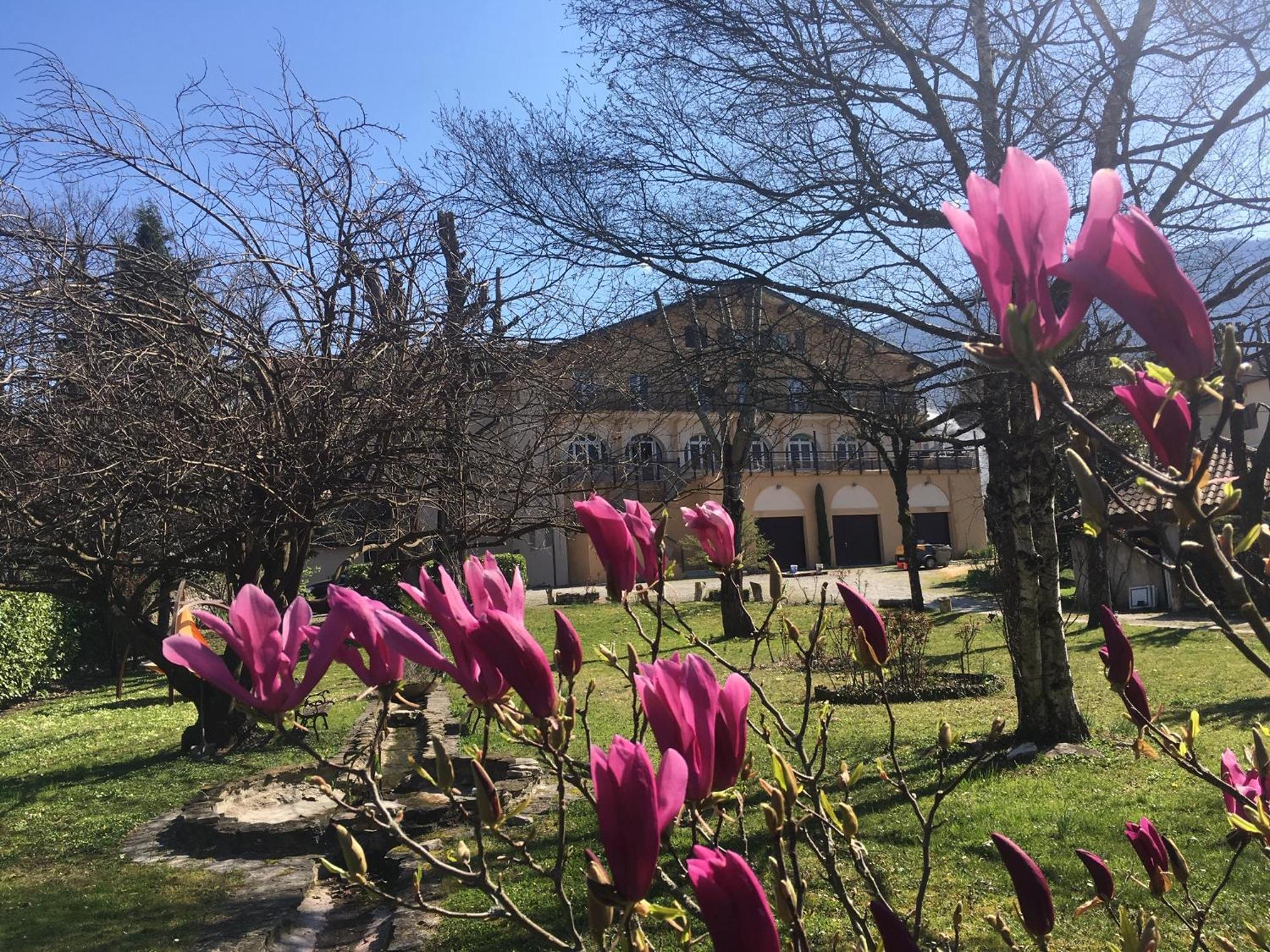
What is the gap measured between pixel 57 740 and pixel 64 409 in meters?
6.56

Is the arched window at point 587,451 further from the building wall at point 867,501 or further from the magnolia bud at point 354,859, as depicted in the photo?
the building wall at point 867,501

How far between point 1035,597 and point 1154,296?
6.86 meters

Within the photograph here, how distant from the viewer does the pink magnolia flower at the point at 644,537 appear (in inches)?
50.7

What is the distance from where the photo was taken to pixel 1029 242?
661 mm

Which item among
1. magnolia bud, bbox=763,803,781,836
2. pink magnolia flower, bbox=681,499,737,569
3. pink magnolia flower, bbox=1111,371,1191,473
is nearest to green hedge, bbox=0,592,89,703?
pink magnolia flower, bbox=681,499,737,569

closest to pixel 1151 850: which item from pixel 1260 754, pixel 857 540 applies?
pixel 1260 754

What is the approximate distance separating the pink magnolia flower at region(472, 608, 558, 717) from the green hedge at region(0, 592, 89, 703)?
12863 mm

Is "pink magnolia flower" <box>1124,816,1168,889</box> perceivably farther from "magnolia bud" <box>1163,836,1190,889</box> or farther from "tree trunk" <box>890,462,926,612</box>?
"tree trunk" <box>890,462,926,612</box>

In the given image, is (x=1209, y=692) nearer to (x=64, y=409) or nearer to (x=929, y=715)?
(x=929, y=715)

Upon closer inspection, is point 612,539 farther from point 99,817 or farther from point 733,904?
point 99,817

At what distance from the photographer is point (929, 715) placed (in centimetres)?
934

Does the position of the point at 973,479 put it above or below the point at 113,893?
above

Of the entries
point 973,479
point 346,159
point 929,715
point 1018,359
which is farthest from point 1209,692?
point 973,479

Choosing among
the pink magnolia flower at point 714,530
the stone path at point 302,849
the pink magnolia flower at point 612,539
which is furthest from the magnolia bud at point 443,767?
the stone path at point 302,849
